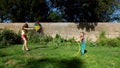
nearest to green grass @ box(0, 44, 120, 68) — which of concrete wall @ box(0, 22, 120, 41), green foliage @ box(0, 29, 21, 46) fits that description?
green foliage @ box(0, 29, 21, 46)

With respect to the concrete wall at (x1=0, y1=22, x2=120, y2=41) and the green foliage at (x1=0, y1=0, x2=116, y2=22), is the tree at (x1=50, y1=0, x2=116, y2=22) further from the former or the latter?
the concrete wall at (x1=0, y1=22, x2=120, y2=41)

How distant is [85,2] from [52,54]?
535 inches

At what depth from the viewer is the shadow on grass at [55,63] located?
14477 mm

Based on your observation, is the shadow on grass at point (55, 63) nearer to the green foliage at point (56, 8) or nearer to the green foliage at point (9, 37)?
the green foliage at point (9, 37)

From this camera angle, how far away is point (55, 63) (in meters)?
14.7

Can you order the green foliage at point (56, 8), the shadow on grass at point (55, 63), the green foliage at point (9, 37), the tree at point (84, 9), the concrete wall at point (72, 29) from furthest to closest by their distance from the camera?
the green foliage at point (56, 8) < the tree at point (84, 9) < the concrete wall at point (72, 29) < the green foliage at point (9, 37) < the shadow on grass at point (55, 63)

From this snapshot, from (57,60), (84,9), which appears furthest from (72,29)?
(57,60)

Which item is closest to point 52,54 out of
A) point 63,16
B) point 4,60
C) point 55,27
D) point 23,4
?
point 4,60

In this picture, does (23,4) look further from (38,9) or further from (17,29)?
(17,29)

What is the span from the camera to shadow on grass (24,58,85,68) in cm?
1448

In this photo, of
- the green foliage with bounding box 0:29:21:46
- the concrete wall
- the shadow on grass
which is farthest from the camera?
the concrete wall

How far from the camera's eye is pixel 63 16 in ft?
119

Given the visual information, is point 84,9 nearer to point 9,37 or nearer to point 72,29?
point 72,29

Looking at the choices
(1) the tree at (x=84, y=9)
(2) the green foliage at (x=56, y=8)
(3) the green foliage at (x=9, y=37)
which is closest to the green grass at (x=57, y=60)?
(3) the green foliage at (x=9, y=37)
